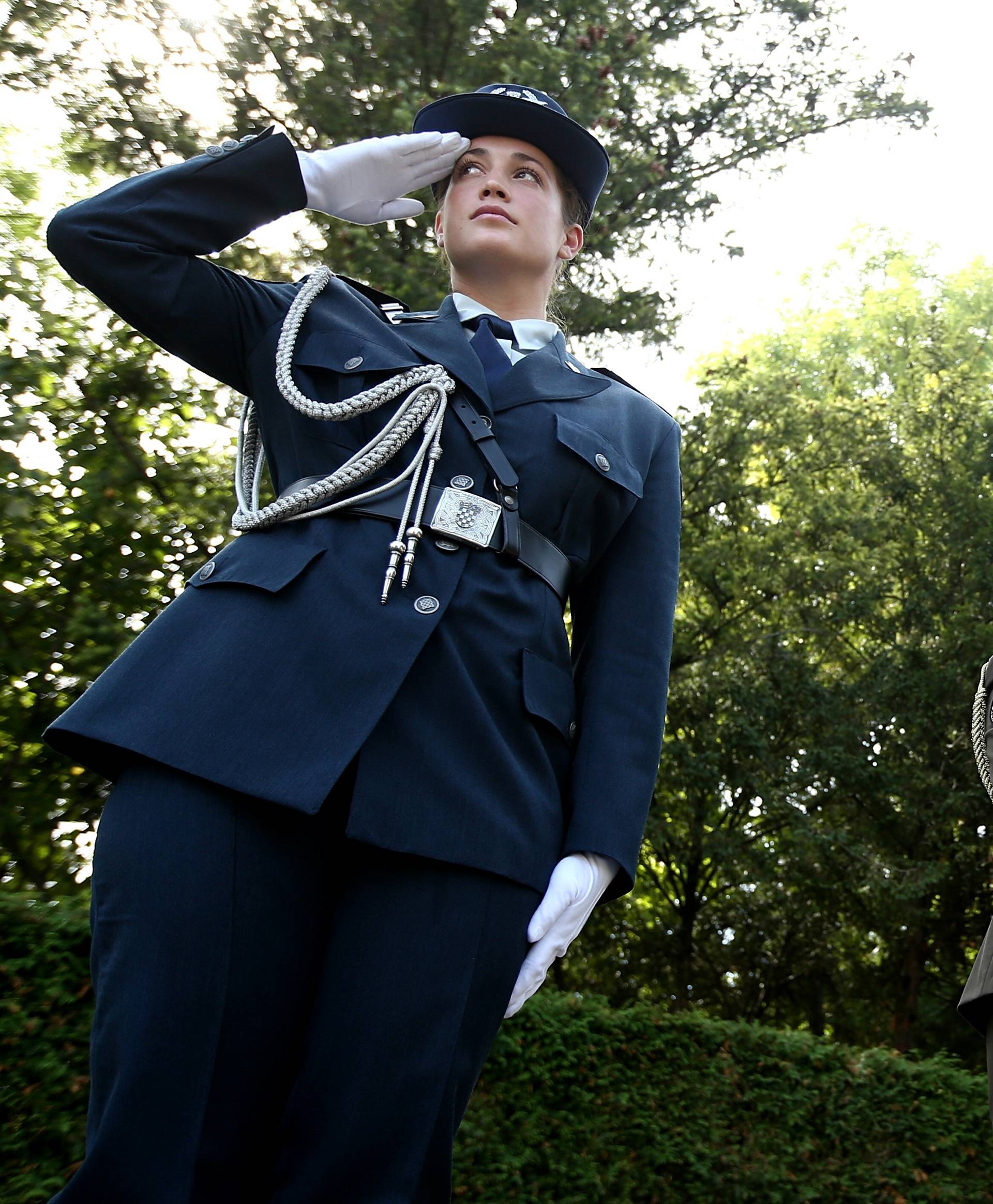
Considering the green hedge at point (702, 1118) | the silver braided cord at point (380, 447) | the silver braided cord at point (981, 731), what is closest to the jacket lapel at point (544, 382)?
the silver braided cord at point (380, 447)

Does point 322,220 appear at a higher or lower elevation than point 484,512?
higher

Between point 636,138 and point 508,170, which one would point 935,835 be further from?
point 508,170

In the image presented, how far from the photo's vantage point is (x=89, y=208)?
179 cm

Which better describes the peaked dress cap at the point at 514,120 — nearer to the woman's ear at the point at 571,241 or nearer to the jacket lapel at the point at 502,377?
the woman's ear at the point at 571,241

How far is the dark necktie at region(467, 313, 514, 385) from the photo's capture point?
2023 mm

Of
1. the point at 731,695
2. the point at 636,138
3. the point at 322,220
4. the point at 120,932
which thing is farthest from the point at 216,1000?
the point at 731,695

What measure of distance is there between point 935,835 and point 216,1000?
1203 cm

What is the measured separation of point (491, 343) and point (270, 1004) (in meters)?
1.07

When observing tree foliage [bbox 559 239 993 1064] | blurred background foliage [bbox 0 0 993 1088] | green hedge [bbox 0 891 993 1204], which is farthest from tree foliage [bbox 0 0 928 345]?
green hedge [bbox 0 891 993 1204]

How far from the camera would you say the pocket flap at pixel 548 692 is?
1.71 m

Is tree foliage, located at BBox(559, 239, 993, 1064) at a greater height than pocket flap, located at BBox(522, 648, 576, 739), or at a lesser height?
greater

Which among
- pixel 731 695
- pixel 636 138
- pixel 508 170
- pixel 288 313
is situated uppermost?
pixel 636 138

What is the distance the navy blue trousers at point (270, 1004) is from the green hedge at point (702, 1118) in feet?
9.57

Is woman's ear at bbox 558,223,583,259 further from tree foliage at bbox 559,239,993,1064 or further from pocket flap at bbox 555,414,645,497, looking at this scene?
tree foliage at bbox 559,239,993,1064
